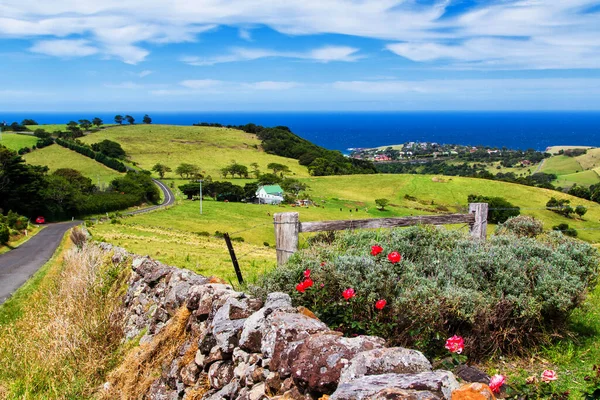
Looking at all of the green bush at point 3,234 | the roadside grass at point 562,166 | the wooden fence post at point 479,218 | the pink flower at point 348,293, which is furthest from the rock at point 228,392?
the roadside grass at point 562,166

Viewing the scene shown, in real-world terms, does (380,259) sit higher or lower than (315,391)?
higher

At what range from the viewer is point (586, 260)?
22.4ft

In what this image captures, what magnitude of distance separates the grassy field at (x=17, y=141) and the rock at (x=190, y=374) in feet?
434

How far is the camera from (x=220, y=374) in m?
5.37

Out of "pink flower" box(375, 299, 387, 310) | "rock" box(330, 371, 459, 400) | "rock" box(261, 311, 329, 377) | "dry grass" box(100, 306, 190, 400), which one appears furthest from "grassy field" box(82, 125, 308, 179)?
"rock" box(330, 371, 459, 400)

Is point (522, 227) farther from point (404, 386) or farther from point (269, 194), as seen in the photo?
point (269, 194)

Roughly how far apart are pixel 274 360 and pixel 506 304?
9.80 feet

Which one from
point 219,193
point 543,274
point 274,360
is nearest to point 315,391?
point 274,360

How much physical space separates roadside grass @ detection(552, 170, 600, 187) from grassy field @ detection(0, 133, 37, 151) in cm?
14798

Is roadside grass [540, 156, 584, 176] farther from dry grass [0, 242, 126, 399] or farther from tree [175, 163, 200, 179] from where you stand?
dry grass [0, 242, 126, 399]

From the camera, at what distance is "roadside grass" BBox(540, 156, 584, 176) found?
171750 mm

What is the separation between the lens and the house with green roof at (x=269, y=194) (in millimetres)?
94375

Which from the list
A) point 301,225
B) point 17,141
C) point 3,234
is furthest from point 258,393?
point 17,141

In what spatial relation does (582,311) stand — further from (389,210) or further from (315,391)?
(389,210)
